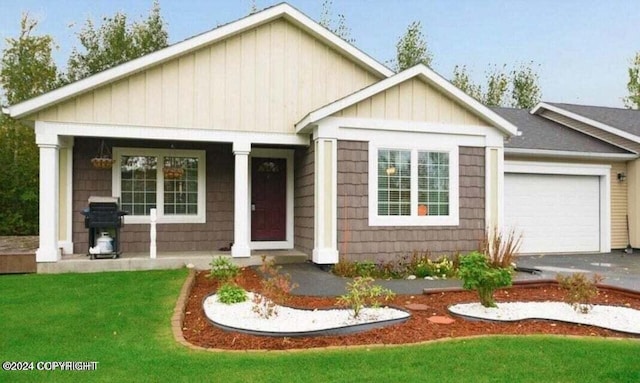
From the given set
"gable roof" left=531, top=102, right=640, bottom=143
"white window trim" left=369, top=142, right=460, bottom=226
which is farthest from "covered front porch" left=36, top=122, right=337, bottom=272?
"gable roof" left=531, top=102, right=640, bottom=143

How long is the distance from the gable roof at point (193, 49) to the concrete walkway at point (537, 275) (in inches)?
176

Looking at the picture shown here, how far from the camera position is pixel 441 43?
1033 inches

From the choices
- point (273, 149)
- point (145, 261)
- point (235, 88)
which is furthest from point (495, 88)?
point (145, 261)

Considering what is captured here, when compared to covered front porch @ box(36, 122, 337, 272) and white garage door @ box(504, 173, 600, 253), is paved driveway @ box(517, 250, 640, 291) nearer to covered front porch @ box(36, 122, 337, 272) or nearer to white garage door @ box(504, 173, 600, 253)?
white garage door @ box(504, 173, 600, 253)

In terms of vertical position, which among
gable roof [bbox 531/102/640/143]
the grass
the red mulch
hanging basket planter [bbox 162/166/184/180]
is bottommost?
the red mulch

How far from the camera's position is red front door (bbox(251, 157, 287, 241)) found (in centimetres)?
1118

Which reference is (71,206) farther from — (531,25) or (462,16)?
(531,25)

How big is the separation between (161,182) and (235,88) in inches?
105

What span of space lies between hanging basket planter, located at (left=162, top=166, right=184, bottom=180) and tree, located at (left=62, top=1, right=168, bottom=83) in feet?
42.4

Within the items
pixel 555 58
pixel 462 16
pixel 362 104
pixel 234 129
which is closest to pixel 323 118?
pixel 362 104

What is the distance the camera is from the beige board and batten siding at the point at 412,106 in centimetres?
959

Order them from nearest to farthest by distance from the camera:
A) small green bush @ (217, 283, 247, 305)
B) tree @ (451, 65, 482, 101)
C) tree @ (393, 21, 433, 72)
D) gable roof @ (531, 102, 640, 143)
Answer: small green bush @ (217, 283, 247, 305) → gable roof @ (531, 102, 640, 143) → tree @ (393, 21, 433, 72) → tree @ (451, 65, 482, 101)

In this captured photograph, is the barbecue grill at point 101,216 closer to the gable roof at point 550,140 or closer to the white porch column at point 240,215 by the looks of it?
the white porch column at point 240,215

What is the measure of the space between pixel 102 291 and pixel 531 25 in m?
20.9
